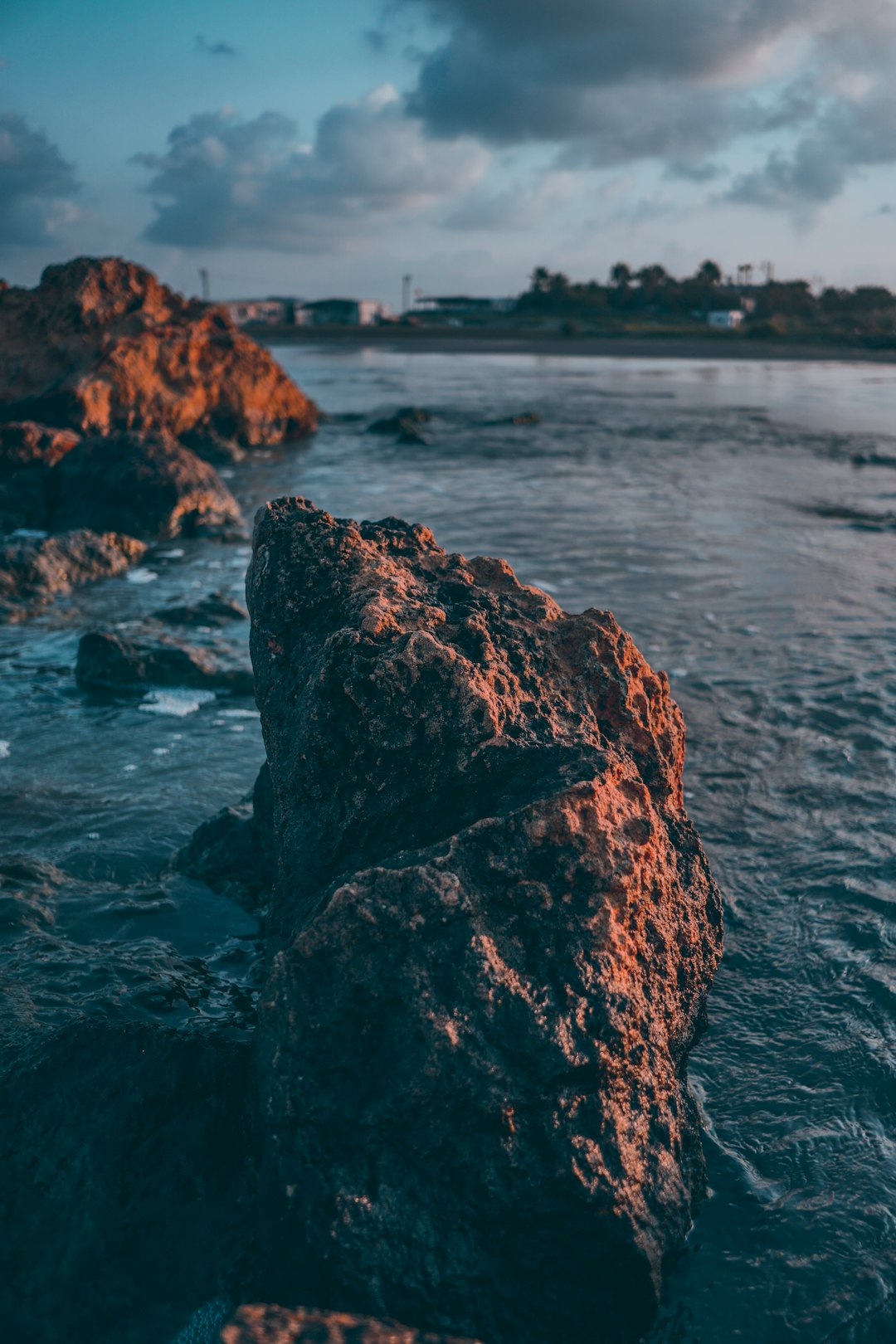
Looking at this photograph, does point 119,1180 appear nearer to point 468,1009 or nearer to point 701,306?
point 468,1009

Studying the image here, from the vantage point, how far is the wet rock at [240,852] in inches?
167

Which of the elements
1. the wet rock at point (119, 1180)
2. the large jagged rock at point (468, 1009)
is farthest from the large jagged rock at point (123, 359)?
the wet rock at point (119, 1180)

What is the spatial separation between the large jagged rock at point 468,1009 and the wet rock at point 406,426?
19.4 meters

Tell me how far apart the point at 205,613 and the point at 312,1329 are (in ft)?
22.8

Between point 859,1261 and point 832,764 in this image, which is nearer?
Result: point 859,1261

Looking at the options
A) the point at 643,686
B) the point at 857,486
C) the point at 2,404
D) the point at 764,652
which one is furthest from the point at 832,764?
the point at 2,404

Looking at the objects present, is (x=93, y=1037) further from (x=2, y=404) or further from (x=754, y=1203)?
(x=2, y=404)

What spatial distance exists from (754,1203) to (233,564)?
940 centimetres

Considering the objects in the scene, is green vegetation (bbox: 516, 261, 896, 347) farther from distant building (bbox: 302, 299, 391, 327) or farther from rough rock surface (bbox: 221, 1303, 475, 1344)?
rough rock surface (bbox: 221, 1303, 475, 1344)

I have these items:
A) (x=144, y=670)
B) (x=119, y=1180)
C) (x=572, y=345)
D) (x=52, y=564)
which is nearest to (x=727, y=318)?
(x=572, y=345)

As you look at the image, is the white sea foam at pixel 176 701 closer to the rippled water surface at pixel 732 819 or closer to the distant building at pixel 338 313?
the rippled water surface at pixel 732 819

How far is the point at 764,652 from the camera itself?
782 centimetres

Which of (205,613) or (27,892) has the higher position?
(205,613)

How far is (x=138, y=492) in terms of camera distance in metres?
12.6
